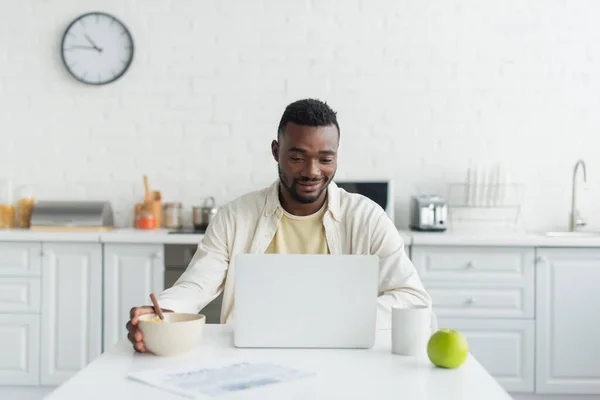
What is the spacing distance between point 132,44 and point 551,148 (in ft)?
7.40

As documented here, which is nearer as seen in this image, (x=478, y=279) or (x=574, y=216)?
(x=478, y=279)

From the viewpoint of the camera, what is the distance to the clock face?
12.7 ft

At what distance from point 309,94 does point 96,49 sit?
116 centimetres

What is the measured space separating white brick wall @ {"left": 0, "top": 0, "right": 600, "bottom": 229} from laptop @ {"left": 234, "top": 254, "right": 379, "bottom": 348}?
2.38 m

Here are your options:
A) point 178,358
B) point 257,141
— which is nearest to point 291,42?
point 257,141

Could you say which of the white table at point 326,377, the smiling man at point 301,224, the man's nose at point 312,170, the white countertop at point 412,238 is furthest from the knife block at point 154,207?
the white table at point 326,377

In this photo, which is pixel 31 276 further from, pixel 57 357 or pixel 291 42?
pixel 291 42

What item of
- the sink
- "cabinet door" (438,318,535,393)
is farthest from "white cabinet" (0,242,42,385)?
the sink

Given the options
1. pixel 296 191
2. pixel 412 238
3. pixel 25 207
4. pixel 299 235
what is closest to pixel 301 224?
pixel 299 235

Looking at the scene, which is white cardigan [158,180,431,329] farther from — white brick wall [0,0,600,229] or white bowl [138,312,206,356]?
white brick wall [0,0,600,229]

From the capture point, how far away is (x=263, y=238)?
2.12 metres

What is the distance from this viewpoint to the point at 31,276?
3393 millimetres

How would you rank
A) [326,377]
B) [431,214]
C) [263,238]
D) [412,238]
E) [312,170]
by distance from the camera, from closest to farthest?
[326,377] < [312,170] < [263,238] < [412,238] < [431,214]

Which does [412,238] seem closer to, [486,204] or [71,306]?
[486,204]
